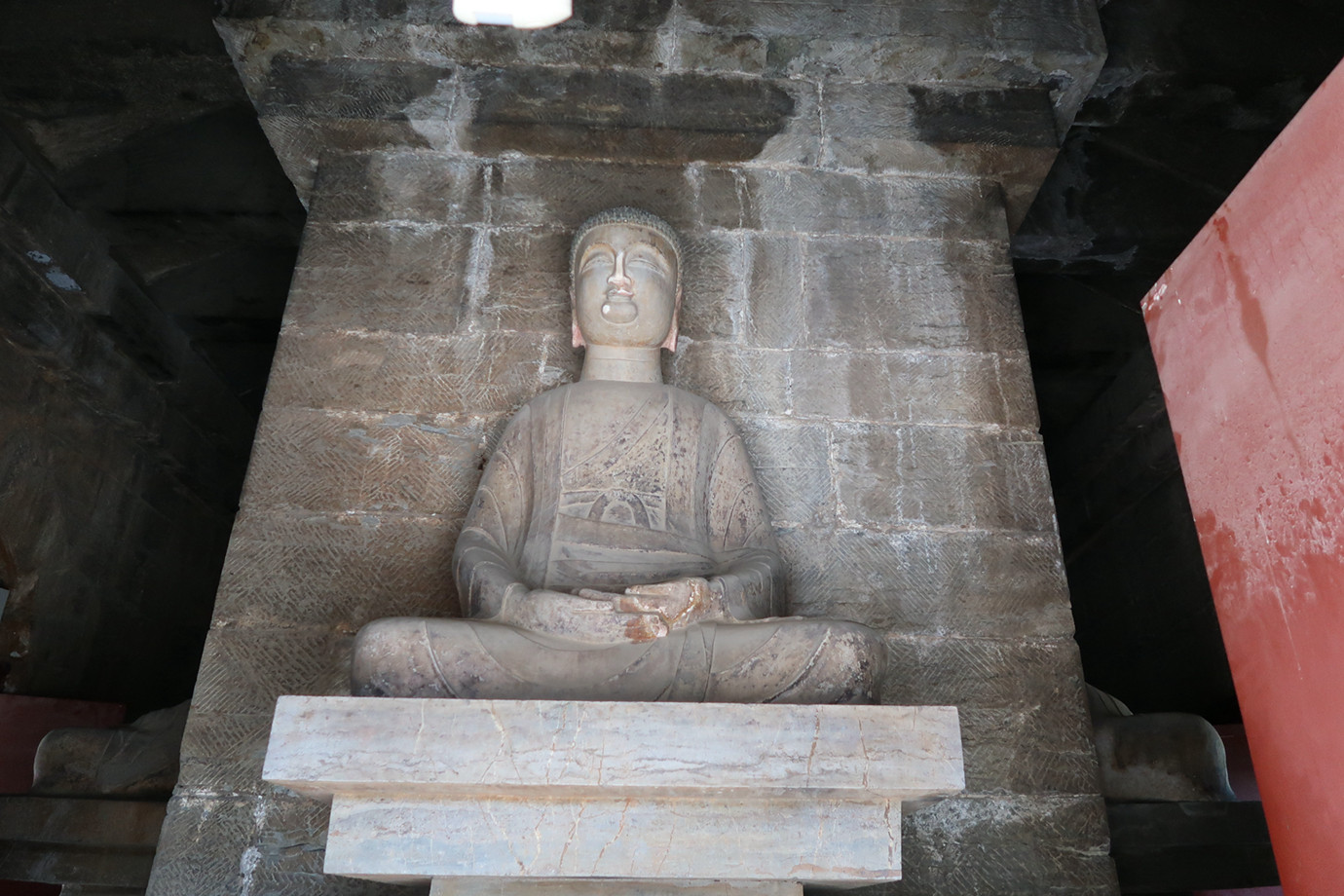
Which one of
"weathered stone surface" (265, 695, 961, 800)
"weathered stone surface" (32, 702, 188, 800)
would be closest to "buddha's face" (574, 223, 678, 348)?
"weathered stone surface" (265, 695, 961, 800)

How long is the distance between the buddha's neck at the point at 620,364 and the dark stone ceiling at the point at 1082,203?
1.88 metres

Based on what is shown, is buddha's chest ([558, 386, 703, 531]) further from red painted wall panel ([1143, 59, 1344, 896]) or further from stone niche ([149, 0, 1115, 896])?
red painted wall panel ([1143, 59, 1344, 896])

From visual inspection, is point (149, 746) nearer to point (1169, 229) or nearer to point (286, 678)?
point (286, 678)

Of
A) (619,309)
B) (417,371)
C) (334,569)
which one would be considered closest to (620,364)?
(619,309)

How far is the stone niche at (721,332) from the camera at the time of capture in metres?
3.50

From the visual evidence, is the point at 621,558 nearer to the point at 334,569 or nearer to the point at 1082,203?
the point at 334,569

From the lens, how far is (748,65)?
4.83 metres

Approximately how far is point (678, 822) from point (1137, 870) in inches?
120

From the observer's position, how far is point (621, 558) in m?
3.29

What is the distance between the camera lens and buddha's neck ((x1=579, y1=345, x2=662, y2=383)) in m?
3.94

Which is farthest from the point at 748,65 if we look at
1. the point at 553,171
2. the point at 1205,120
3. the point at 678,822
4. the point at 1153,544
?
the point at 1153,544

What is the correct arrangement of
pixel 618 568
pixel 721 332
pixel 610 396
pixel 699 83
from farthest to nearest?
pixel 699 83 → pixel 721 332 → pixel 610 396 → pixel 618 568

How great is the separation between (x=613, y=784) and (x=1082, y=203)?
20.3 ft

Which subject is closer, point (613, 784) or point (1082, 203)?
point (613, 784)
